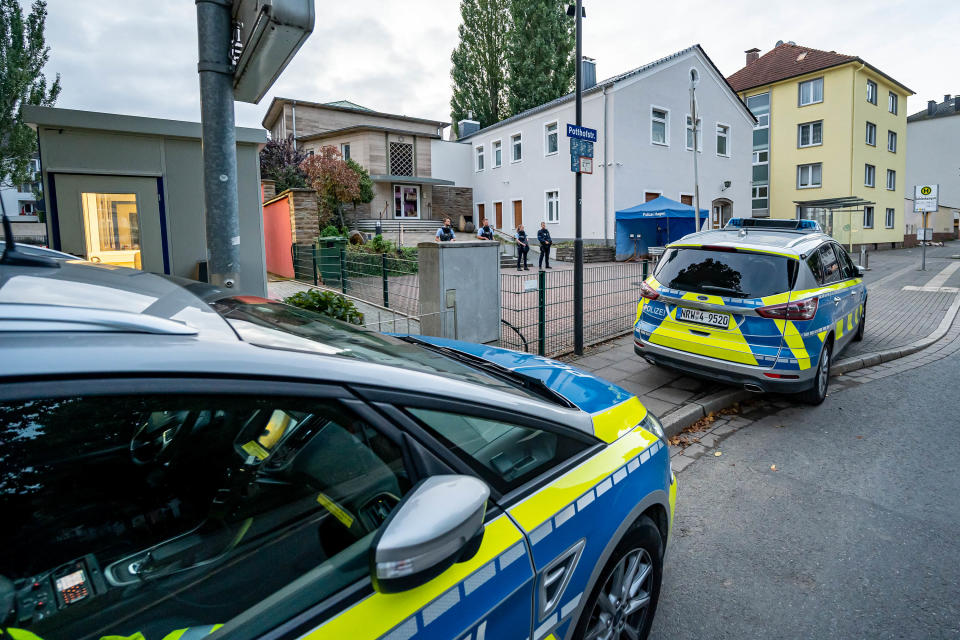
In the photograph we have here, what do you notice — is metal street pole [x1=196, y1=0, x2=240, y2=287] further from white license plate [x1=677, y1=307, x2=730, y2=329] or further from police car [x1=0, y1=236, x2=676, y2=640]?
white license plate [x1=677, y1=307, x2=730, y2=329]

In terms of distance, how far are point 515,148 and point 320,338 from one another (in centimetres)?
3063

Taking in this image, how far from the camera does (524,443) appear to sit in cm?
183

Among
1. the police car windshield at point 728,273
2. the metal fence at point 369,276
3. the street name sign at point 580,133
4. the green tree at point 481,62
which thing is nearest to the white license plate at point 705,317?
the police car windshield at point 728,273

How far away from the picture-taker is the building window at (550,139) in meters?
27.3

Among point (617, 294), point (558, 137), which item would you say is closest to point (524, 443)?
point (617, 294)

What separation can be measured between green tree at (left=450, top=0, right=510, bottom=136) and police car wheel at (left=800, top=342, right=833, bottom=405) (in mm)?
39750

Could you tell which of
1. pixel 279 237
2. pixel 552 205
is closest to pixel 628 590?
pixel 279 237

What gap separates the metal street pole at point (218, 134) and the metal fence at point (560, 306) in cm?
390

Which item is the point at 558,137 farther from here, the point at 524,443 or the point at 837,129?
the point at 524,443

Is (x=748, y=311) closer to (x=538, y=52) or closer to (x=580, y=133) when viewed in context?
(x=580, y=133)

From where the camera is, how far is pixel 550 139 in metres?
27.7

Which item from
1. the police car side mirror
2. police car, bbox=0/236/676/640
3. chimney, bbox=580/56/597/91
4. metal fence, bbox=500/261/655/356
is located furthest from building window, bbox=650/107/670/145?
the police car side mirror

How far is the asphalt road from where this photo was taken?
2631 millimetres

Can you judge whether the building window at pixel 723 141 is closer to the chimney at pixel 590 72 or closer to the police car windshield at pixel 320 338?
the chimney at pixel 590 72
